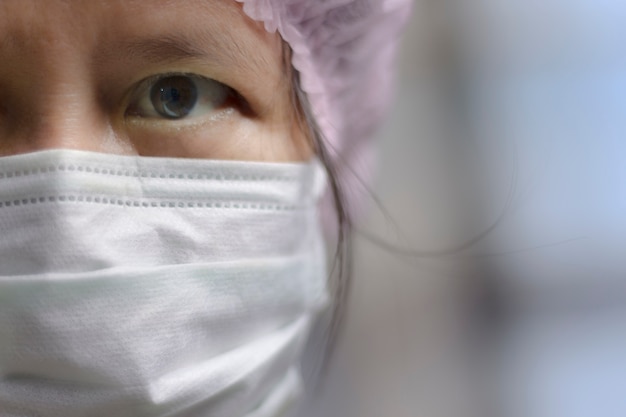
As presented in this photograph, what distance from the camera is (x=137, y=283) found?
0.64 meters

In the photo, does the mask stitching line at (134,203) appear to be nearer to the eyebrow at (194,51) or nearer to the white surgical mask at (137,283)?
the white surgical mask at (137,283)

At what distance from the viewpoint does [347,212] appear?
37.1 inches

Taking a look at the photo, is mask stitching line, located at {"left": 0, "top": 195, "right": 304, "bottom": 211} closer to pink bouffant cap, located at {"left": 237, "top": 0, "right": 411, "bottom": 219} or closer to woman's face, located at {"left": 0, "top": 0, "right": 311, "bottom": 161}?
woman's face, located at {"left": 0, "top": 0, "right": 311, "bottom": 161}

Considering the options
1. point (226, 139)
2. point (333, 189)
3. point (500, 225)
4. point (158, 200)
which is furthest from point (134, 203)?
point (500, 225)

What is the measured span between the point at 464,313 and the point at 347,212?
0.83m

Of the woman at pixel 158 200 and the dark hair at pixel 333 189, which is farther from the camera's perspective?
the dark hair at pixel 333 189

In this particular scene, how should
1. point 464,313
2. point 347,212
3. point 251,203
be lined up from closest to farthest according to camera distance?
point 251,203
point 347,212
point 464,313

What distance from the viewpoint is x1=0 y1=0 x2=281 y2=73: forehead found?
63cm

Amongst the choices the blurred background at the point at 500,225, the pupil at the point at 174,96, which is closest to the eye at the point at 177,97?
the pupil at the point at 174,96

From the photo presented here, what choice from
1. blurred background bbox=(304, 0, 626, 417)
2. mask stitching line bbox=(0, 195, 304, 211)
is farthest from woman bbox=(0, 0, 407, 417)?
blurred background bbox=(304, 0, 626, 417)

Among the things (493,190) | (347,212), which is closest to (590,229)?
(493,190)

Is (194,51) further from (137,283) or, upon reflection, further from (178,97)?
(137,283)

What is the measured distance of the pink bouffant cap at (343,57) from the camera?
78cm

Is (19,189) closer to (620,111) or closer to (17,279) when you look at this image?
(17,279)
